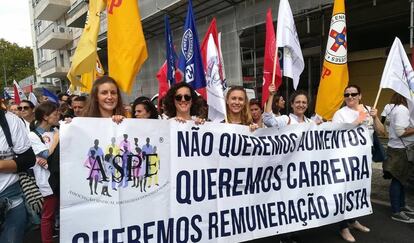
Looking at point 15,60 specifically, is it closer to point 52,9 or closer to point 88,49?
point 52,9

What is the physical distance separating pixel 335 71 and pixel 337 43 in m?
0.36

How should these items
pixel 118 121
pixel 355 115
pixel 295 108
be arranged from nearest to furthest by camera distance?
1. pixel 118 121
2. pixel 295 108
3. pixel 355 115

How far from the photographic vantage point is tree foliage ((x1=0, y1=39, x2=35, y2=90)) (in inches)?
2327

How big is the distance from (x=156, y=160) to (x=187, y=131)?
14.8 inches

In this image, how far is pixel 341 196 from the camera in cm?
390

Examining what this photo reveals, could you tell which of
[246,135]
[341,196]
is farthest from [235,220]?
[341,196]

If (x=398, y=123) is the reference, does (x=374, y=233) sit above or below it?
below

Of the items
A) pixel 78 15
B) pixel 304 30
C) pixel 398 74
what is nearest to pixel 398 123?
pixel 398 74

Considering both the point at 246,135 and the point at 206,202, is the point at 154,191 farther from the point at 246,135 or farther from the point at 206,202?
the point at 246,135

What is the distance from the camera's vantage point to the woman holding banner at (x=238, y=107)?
148 inches

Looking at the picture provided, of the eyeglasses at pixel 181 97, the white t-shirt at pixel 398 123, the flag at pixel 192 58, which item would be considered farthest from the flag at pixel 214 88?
the white t-shirt at pixel 398 123

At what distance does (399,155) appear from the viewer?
15.0ft

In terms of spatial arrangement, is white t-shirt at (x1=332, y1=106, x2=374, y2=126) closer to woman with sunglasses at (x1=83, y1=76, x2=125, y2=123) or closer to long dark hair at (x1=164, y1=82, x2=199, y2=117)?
long dark hair at (x1=164, y1=82, x2=199, y2=117)

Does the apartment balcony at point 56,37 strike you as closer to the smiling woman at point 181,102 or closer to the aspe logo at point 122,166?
the smiling woman at point 181,102
